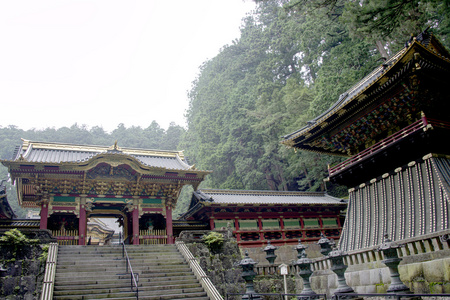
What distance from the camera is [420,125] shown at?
12086 millimetres

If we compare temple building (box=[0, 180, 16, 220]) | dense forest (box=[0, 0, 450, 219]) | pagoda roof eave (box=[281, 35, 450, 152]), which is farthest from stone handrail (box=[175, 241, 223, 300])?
dense forest (box=[0, 0, 450, 219])

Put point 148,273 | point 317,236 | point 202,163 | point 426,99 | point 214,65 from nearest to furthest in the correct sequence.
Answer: point 148,273
point 426,99
point 317,236
point 202,163
point 214,65

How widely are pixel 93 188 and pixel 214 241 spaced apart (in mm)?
6772

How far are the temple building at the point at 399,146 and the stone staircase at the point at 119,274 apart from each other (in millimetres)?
7047

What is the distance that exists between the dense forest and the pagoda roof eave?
3.64 ft

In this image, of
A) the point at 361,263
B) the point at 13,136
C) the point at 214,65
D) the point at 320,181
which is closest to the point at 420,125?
the point at 361,263

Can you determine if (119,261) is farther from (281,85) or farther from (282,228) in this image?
(281,85)

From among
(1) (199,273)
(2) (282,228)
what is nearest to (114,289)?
(1) (199,273)

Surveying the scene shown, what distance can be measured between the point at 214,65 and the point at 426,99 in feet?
116

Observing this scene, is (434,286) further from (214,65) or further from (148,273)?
(214,65)

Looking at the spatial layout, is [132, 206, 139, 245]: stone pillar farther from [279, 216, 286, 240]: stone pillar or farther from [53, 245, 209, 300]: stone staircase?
[279, 216, 286, 240]: stone pillar

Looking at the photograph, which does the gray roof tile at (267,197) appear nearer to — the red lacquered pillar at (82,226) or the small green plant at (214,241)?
the small green plant at (214,241)

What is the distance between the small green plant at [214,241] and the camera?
47.5 ft

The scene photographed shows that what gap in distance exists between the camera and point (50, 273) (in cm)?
1056
